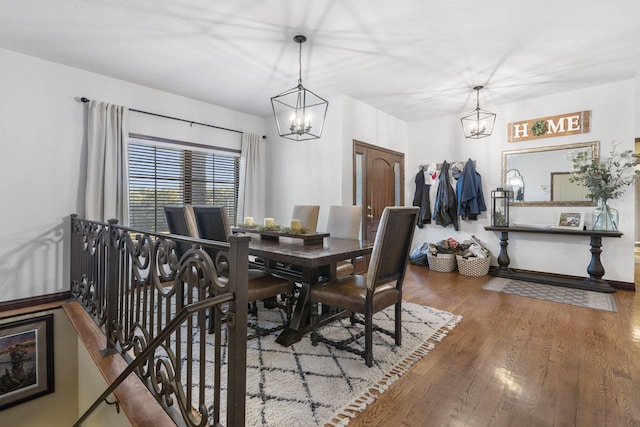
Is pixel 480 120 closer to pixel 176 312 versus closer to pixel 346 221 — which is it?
pixel 346 221

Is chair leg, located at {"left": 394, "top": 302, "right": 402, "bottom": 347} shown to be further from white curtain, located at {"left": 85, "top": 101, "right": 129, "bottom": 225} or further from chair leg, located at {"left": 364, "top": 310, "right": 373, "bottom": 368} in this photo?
white curtain, located at {"left": 85, "top": 101, "right": 129, "bottom": 225}

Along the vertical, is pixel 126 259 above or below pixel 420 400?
above

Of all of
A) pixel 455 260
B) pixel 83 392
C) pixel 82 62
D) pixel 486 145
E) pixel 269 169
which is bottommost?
pixel 83 392

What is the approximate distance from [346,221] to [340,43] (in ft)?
5.76

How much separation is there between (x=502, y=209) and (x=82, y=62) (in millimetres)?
5687

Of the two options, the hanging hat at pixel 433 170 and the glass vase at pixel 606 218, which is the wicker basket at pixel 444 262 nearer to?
the hanging hat at pixel 433 170

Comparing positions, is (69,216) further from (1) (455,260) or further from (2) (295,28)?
(1) (455,260)

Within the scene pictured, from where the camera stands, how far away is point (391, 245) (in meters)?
2.15

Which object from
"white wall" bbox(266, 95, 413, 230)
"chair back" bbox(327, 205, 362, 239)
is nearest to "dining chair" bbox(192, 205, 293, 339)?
"chair back" bbox(327, 205, 362, 239)

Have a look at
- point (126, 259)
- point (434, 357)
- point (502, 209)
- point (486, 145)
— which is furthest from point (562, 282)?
point (126, 259)

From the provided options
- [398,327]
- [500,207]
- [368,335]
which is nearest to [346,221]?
[398,327]

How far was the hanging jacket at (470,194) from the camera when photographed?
4762mm

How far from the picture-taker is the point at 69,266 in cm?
339

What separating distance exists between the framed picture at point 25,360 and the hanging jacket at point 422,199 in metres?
5.11
